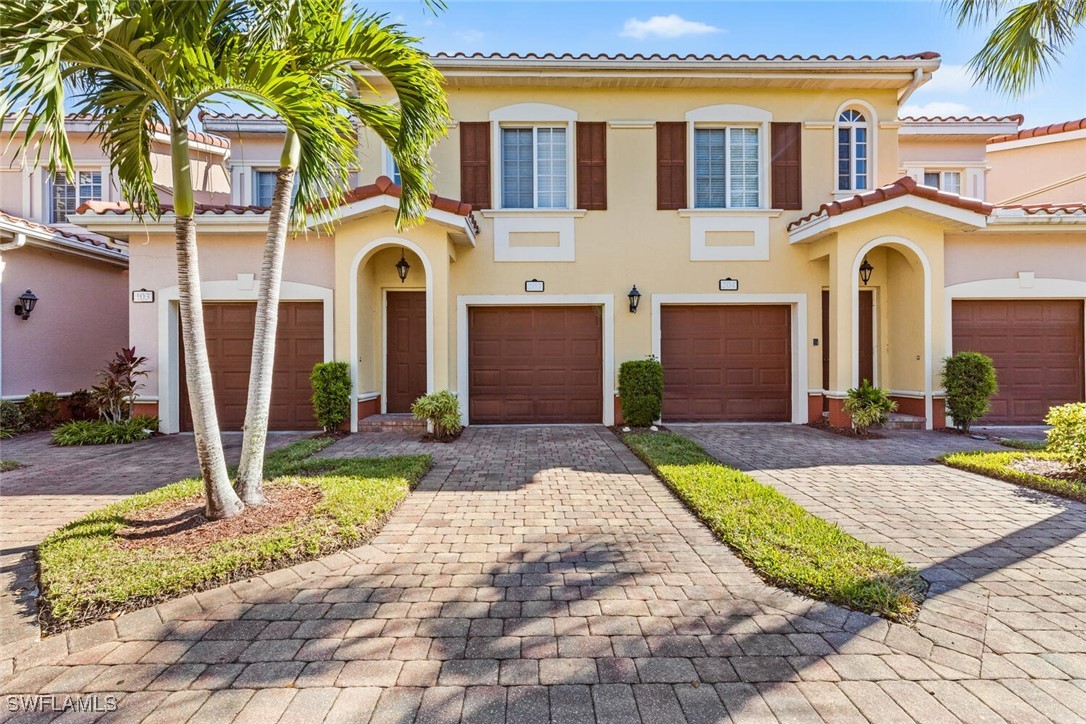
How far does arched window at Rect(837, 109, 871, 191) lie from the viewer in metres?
10.2

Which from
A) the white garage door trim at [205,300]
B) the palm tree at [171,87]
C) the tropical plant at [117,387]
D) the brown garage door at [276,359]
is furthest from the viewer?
the brown garage door at [276,359]

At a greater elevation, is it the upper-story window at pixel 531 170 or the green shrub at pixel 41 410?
the upper-story window at pixel 531 170

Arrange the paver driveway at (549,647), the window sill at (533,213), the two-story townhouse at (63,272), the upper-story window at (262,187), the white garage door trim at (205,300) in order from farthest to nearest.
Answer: the upper-story window at (262,187)
the window sill at (533,213)
the two-story townhouse at (63,272)
the white garage door trim at (205,300)
the paver driveway at (549,647)

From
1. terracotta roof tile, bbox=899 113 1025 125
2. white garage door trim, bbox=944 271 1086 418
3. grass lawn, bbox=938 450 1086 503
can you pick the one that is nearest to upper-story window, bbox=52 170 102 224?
grass lawn, bbox=938 450 1086 503

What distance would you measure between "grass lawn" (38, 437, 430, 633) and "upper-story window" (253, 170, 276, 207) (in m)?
10.4

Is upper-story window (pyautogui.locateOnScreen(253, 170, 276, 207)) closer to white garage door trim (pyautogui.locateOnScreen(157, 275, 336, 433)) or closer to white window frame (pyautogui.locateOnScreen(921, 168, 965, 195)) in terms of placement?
white garage door trim (pyautogui.locateOnScreen(157, 275, 336, 433))

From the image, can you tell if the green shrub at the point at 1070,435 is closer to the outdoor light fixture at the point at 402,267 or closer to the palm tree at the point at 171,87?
the palm tree at the point at 171,87

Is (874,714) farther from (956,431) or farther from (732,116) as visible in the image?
(732,116)

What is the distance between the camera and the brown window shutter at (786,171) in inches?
394

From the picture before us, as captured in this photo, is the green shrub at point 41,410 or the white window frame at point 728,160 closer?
the green shrub at point 41,410

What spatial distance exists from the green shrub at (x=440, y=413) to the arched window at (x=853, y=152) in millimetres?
8705

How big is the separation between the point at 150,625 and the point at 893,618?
422 centimetres

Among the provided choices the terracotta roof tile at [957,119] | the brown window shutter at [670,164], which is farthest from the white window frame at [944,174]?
the brown window shutter at [670,164]

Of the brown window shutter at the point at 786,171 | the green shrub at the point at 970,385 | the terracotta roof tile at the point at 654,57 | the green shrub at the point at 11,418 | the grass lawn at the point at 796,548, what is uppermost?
the terracotta roof tile at the point at 654,57
